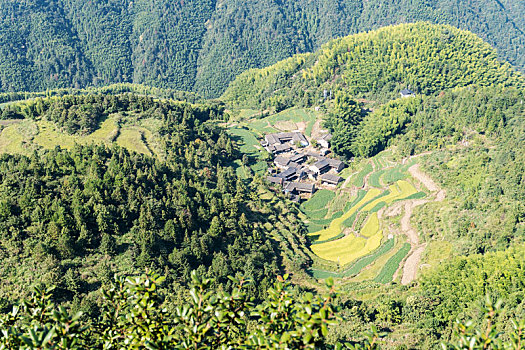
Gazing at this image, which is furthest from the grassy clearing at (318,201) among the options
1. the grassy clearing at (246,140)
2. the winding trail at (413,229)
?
the grassy clearing at (246,140)

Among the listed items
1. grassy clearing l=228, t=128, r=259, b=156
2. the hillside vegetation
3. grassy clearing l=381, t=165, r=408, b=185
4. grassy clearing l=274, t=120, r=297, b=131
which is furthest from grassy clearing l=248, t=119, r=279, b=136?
grassy clearing l=381, t=165, r=408, b=185

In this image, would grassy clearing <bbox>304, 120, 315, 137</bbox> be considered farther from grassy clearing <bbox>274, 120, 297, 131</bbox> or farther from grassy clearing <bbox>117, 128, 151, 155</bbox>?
grassy clearing <bbox>117, 128, 151, 155</bbox>

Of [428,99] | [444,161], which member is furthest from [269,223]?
[428,99]

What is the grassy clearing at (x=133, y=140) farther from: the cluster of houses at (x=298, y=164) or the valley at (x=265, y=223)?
the cluster of houses at (x=298, y=164)

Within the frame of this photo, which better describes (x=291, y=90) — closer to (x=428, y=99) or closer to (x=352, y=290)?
(x=428, y=99)

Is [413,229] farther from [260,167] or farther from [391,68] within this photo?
[391,68]

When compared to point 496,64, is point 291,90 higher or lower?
lower
